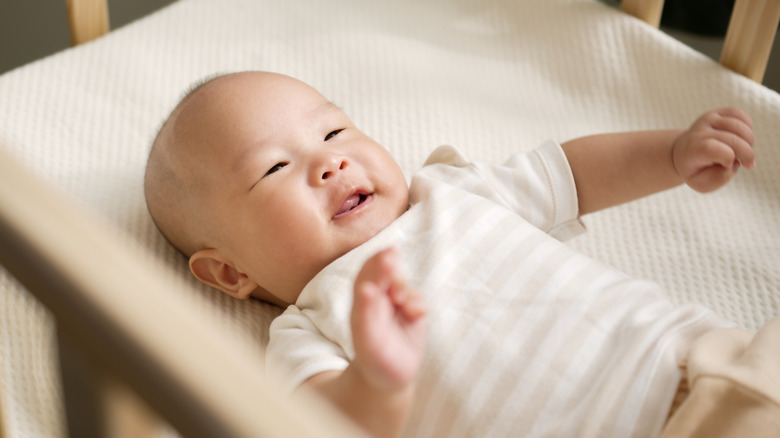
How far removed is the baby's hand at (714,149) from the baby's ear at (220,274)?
444 mm

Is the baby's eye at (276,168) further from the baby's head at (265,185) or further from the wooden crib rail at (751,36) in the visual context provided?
the wooden crib rail at (751,36)

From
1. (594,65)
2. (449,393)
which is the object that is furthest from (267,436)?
(594,65)

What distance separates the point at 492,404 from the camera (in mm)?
654

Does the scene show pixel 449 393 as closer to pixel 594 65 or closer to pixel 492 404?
pixel 492 404

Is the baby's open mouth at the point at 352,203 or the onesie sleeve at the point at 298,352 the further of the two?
the baby's open mouth at the point at 352,203

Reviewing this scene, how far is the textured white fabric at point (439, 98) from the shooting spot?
0.92 metres

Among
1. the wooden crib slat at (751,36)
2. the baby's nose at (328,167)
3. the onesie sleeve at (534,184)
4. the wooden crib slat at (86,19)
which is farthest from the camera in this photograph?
the wooden crib slat at (86,19)

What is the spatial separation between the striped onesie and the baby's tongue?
4 centimetres

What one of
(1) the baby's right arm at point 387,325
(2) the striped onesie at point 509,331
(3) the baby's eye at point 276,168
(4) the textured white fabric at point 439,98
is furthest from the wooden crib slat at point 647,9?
(1) the baby's right arm at point 387,325

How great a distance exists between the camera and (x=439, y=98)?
3.69 feet

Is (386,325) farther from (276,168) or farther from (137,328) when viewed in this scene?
(276,168)

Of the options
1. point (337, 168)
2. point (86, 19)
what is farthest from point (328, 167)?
point (86, 19)

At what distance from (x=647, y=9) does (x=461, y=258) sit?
623 mm

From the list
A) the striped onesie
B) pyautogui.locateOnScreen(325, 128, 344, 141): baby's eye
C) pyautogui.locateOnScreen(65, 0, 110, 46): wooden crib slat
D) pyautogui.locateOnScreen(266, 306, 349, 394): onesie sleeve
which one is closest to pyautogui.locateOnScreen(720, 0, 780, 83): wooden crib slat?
the striped onesie
